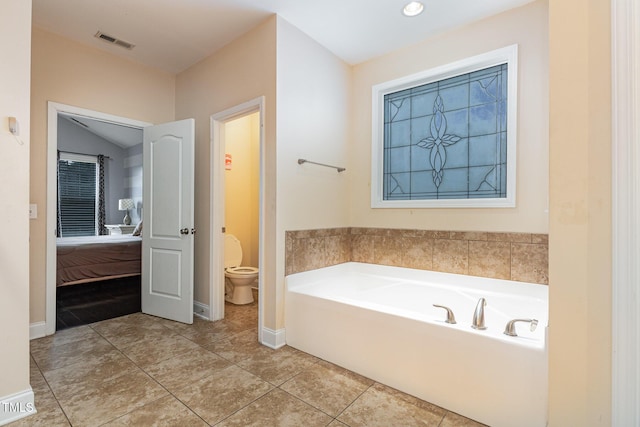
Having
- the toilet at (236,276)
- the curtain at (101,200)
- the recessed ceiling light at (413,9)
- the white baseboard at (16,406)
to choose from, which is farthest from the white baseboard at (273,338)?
the curtain at (101,200)

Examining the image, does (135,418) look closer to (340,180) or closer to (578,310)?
(578,310)

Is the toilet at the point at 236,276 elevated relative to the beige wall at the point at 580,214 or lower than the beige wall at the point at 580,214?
lower

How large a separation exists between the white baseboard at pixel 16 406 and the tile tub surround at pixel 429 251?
167 cm

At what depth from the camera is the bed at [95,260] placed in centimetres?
415

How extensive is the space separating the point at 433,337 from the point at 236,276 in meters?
2.37

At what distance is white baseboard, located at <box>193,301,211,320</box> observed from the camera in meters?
3.09

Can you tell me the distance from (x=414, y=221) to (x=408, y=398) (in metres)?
1.54

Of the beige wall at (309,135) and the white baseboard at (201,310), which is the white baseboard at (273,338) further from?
the white baseboard at (201,310)

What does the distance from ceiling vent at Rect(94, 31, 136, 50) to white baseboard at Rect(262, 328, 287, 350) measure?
2969 millimetres

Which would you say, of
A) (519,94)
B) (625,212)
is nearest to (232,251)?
(519,94)

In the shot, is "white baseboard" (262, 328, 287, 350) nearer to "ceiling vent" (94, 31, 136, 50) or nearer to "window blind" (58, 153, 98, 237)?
"ceiling vent" (94, 31, 136, 50)

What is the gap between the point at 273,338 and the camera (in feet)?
8.12

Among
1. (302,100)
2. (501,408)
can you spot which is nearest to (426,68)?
(302,100)

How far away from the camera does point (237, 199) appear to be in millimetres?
4168
